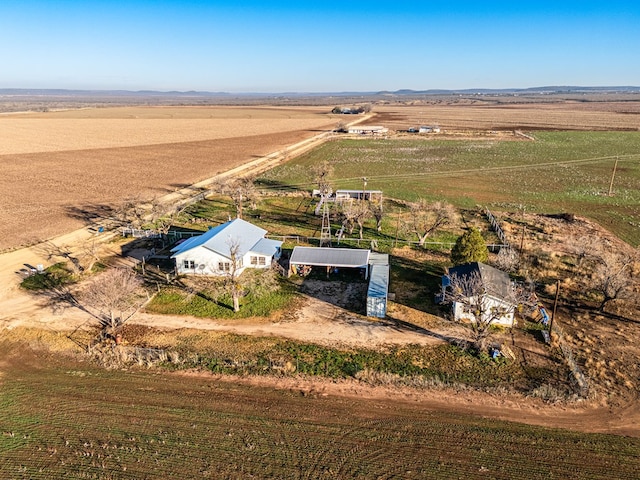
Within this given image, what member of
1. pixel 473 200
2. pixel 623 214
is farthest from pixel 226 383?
pixel 623 214

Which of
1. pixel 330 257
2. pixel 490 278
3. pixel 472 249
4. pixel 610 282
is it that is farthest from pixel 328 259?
pixel 610 282

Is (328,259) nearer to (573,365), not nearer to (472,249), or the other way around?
(472,249)

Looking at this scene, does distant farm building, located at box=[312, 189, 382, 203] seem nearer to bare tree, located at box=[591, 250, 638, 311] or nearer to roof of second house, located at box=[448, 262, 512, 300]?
roof of second house, located at box=[448, 262, 512, 300]

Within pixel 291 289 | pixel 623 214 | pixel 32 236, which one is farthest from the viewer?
pixel 623 214

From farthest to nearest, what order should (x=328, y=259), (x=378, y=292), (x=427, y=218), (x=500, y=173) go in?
1. (x=500, y=173)
2. (x=427, y=218)
3. (x=328, y=259)
4. (x=378, y=292)

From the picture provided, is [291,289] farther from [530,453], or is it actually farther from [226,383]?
[530,453]

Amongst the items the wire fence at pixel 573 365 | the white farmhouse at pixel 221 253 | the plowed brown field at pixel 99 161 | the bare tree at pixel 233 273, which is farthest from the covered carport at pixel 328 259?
the plowed brown field at pixel 99 161
